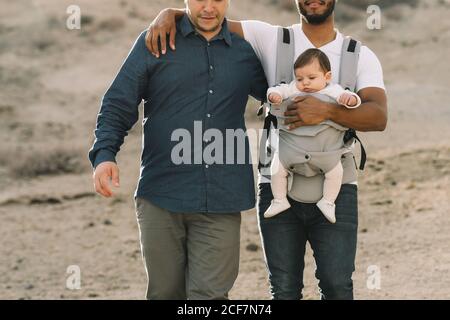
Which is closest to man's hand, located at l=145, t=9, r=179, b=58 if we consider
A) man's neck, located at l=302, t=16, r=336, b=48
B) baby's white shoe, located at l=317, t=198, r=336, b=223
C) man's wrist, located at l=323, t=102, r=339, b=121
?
man's neck, located at l=302, t=16, r=336, b=48

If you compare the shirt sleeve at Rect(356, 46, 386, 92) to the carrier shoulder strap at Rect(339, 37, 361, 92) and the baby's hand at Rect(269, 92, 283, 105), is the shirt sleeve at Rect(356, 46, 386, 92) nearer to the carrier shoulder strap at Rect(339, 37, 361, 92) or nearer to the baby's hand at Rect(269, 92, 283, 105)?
the carrier shoulder strap at Rect(339, 37, 361, 92)

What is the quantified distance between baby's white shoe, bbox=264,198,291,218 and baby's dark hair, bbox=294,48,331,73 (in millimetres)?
614

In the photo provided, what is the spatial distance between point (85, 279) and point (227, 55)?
15.8 ft

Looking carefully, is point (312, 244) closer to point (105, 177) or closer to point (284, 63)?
point (284, 63)

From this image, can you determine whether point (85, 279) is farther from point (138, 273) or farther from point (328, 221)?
point (328, 221)

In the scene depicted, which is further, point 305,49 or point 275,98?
point 305,49

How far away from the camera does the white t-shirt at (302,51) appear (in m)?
4.54

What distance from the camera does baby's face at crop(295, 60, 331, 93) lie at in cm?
438

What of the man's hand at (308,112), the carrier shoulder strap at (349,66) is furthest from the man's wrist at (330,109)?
the carrier shoulder strap at (349,66)

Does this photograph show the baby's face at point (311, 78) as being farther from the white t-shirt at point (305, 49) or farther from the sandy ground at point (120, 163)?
the sandy ground at point (120, 163)

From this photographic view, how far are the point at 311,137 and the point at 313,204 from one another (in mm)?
307

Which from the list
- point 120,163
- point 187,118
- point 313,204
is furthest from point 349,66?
point 120,163

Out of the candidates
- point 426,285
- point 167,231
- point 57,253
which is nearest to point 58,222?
point 57,253

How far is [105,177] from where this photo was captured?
4375 mm
